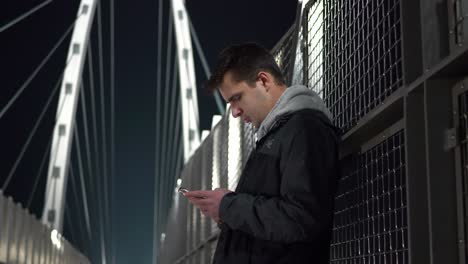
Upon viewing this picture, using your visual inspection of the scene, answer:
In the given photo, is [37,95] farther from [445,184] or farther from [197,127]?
[445,184]

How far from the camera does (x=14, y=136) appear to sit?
37625 mm

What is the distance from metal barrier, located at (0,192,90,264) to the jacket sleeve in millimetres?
6981

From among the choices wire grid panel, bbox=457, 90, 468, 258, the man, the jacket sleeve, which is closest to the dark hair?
the man

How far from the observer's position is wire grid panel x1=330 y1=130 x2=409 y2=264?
2.51 meters

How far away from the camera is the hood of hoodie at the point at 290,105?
2.56m

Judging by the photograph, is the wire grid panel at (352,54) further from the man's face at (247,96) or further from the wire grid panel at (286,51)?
the wire grid panel at (286,51)

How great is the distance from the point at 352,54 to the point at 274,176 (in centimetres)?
93

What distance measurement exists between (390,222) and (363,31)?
80 cm

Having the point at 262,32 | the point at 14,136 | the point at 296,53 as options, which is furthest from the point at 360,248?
the point at 14,136

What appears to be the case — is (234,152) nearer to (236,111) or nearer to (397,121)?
(236,111)

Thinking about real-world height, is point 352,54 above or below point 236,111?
above

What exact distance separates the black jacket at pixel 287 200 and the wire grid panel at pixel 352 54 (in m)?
0.34

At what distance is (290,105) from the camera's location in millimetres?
2559

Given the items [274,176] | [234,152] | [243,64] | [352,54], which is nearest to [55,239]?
[234,152]
